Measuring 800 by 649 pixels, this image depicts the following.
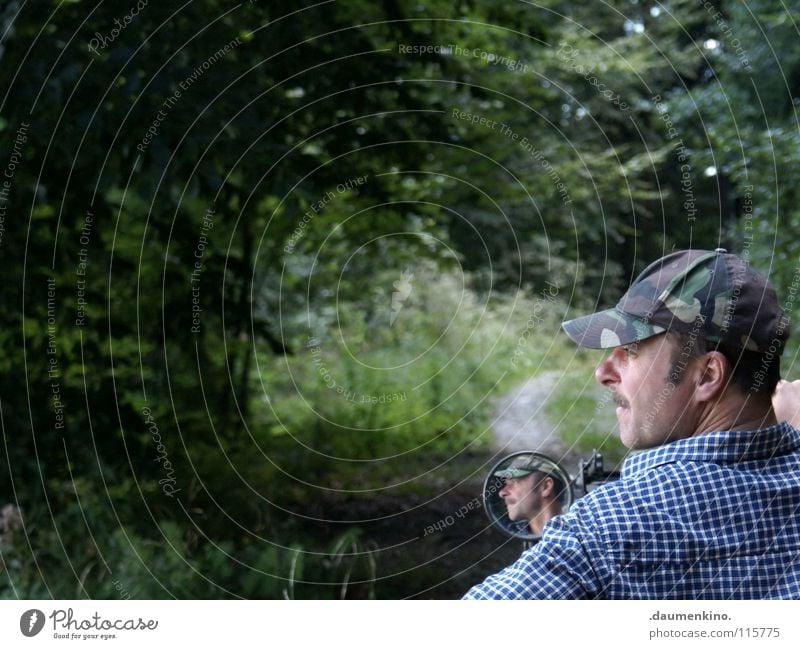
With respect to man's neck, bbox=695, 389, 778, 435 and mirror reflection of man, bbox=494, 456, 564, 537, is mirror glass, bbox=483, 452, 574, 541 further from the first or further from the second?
man's neck, bbox=695, 389, 778, 435

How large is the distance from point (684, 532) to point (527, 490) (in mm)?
317

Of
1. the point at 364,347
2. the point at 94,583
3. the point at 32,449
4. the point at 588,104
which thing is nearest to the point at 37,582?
the point at 94,583

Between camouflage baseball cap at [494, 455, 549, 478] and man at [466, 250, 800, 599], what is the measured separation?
0.16m

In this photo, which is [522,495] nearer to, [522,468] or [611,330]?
[522,468]

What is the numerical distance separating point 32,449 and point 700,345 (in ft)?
9.35

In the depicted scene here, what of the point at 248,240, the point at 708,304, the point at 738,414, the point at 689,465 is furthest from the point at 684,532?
the point at 248,240

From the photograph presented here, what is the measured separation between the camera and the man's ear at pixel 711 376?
127 centimetres

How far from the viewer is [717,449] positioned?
1.23 metres

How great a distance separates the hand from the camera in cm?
154

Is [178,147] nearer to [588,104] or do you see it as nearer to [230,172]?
[230,172]

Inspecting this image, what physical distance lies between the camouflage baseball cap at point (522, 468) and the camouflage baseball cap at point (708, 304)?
0.24m
